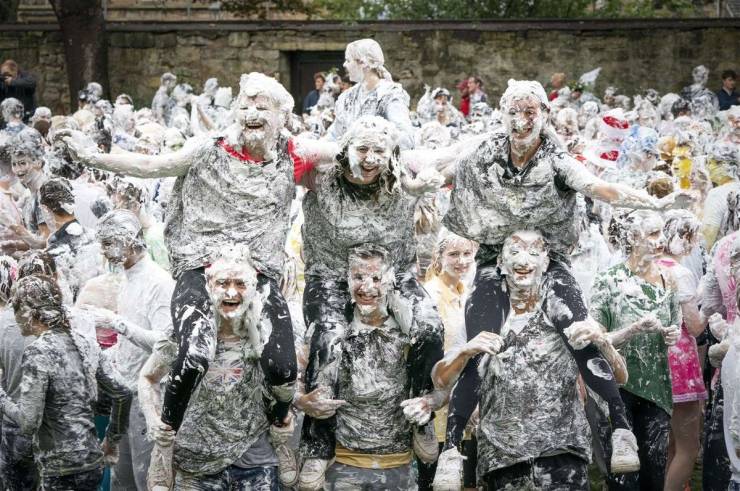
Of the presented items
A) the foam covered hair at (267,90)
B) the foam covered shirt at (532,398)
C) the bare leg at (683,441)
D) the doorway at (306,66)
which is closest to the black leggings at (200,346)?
the foam covered hair at (267,90)

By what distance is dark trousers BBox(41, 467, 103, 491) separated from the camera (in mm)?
7109

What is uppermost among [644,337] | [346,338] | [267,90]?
[267,90]

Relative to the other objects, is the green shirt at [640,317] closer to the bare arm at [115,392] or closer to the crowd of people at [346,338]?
the crowd of people at [346,338]

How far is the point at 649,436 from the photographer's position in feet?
25.4

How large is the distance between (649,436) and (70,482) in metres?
3.14

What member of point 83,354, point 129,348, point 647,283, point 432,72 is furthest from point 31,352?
point 432,72

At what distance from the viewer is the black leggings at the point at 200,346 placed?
6.54m

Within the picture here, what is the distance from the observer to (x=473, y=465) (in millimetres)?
8000

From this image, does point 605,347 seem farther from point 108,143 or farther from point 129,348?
point 108,143

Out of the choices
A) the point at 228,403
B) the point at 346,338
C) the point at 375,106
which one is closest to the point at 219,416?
the point at 228,403

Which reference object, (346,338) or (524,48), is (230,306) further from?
(524,48)

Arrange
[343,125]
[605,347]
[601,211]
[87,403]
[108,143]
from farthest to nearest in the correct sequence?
1. [108,143]
2. [601,211]
3. [343,125]
4. [87,403]
5. [605,347]

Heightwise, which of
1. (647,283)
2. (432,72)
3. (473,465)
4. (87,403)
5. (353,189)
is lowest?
(473,465)

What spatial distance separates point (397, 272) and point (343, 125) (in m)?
2.38
